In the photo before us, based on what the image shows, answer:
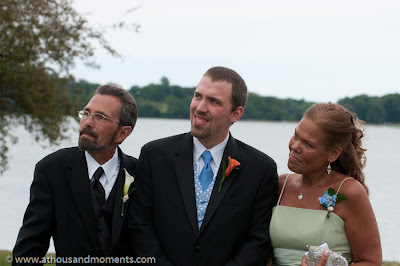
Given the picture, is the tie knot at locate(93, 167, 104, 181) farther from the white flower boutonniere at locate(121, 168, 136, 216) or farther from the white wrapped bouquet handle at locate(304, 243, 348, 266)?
the white wrapped bouquet handle at locate(304, 243, 348, 266)

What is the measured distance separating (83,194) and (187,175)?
871 millimetres

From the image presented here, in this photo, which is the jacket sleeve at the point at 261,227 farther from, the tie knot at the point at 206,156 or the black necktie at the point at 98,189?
the black necktie at the point at 98,189

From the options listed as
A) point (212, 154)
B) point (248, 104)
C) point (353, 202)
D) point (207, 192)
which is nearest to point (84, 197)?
point (207, 192)

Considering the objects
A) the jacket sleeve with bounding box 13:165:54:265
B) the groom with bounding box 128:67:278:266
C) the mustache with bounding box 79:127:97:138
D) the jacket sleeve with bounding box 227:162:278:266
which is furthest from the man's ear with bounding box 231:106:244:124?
the jacket sleeve with bounding box 13:165:54:265

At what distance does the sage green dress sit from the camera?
4.53 m

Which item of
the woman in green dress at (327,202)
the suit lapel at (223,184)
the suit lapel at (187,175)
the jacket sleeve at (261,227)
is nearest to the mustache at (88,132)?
the suit lapel at (187,175)

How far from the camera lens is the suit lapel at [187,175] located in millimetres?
4434

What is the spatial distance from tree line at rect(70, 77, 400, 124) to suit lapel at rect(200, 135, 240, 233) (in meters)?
0.58

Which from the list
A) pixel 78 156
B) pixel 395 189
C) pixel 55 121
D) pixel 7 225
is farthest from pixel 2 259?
pixel 395 189

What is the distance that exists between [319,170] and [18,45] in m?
7.90

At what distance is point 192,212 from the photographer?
4.43 meters

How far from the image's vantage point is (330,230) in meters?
4.53

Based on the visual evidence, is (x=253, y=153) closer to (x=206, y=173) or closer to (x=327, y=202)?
(x=206, y=173)

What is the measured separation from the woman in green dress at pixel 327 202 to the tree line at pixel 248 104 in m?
0.45
